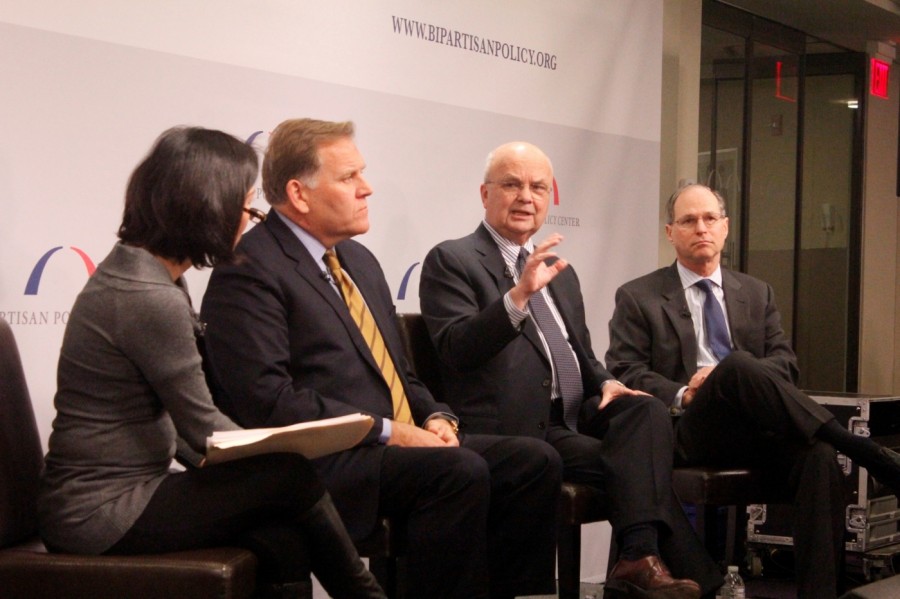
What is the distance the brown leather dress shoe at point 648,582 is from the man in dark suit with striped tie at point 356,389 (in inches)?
8.2

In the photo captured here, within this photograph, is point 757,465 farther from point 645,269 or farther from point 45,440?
point 45,440

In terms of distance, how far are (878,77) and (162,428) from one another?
271 inches

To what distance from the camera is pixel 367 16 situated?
12.4 ft

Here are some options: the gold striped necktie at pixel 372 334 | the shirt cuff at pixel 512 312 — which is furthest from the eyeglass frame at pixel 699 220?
the gold striped necktie at pixel 372 334

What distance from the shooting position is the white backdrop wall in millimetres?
2830

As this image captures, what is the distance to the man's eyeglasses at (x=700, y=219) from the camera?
160 inches

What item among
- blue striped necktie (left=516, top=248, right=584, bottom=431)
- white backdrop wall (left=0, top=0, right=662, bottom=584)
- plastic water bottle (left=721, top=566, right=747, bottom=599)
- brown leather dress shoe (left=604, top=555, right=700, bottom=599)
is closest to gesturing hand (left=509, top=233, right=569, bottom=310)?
blue striped necktie (left=516, top=248, right=584, bottom=431)

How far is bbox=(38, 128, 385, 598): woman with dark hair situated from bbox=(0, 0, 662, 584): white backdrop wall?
70 centimetres

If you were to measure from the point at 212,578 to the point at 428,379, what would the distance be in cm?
140

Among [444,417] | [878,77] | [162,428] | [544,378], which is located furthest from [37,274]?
[878,77]

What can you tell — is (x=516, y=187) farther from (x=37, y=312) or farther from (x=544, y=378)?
(x=37, y=312)

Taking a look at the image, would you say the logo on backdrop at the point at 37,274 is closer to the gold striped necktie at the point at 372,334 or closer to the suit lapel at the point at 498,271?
the gold striped necktie at the point at 372,334

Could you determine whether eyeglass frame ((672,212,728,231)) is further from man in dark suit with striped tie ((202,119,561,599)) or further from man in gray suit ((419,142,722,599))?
man in dark suit with striped tie ((202,119,561,599))

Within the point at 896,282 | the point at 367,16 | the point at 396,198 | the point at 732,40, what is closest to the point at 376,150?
the point at 396,198
